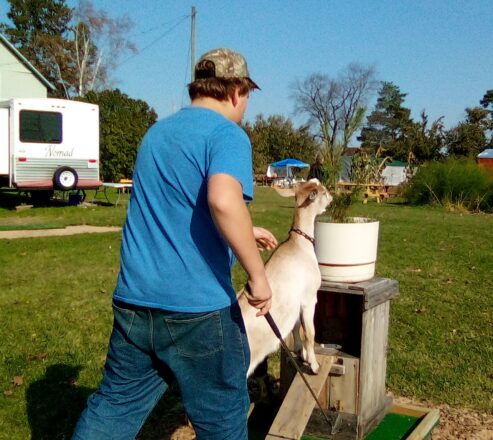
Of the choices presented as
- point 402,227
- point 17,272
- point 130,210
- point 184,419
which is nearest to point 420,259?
point 402,227

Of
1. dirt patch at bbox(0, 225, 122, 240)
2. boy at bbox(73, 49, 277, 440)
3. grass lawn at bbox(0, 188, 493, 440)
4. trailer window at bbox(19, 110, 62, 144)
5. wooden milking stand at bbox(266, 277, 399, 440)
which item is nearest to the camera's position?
boy at bbox(73, 49, 277, 440)

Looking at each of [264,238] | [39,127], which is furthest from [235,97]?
[39,127]

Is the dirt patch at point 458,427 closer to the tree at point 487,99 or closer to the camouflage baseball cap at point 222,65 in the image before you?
the camouflage baseball cap at point 222,65

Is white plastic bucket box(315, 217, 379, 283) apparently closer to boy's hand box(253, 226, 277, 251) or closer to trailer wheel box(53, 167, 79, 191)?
boy's hand box(253, 226, 277, 251)

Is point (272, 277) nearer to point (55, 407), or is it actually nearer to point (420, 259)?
point (55, 407)

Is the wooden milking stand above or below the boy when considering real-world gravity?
below

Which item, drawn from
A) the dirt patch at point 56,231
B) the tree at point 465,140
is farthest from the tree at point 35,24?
the dirt patch at point 56,231

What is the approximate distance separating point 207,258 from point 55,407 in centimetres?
250

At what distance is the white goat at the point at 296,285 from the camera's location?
3.51 meters

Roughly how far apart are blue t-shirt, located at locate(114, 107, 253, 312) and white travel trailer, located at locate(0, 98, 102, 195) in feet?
56.3

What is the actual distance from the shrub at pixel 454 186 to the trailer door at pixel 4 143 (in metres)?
14.6

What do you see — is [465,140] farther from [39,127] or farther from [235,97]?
[235,97]

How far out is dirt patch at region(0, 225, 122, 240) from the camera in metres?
12.7

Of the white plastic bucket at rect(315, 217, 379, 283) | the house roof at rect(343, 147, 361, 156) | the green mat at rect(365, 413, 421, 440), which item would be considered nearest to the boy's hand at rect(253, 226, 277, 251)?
the white plastic bucket at rect(315, 217, 379, 283)
